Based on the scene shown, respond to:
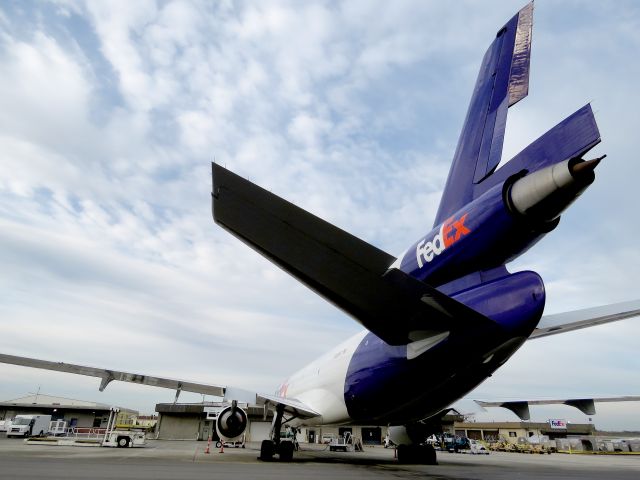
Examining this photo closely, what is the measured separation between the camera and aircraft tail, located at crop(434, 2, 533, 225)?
22.4ft

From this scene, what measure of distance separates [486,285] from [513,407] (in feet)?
34.7

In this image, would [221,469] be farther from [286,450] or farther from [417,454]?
[417,454]

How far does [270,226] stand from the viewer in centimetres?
475

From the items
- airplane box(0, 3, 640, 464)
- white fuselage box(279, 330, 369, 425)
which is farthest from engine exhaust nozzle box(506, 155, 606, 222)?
white fuselage box(279, 330, 369, 425)

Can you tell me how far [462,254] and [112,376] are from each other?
445 inches

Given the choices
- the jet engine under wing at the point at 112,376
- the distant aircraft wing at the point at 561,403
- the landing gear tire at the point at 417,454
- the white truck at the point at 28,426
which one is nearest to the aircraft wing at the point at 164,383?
the jet engine under wing at the point at 112,376

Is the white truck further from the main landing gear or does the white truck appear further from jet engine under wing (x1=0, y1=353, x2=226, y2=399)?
the main landing gear

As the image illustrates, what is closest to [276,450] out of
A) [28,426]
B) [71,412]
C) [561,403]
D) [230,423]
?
[230,423]

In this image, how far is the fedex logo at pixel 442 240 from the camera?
584 cm

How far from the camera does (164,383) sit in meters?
13.5

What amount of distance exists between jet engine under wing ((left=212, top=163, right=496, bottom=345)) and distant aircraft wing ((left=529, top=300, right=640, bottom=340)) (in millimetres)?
2085

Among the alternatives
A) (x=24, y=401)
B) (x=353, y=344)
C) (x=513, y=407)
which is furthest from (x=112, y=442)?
(x=24, y=401)

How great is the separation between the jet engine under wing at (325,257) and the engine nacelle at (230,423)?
302 inches

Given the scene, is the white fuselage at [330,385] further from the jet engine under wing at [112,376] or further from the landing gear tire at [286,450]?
the jet engine under wing at [112,376]
